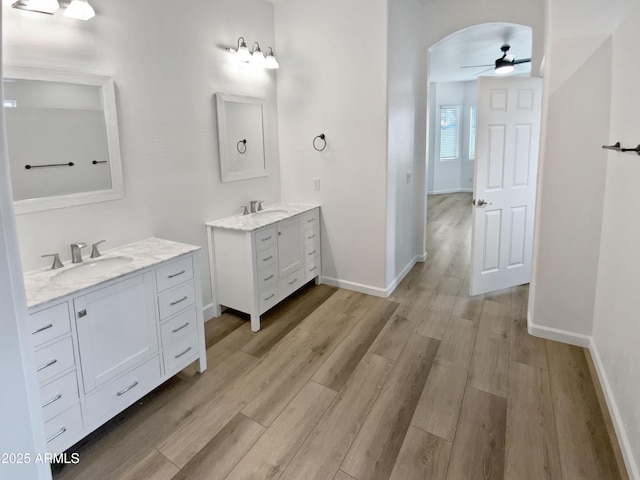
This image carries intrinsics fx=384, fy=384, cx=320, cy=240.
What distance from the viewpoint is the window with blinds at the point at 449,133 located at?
9.69 metres

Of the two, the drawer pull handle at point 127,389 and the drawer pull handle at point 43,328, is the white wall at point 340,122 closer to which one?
the drawer pull handle at point 127,389

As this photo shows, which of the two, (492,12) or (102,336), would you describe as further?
(492,12)

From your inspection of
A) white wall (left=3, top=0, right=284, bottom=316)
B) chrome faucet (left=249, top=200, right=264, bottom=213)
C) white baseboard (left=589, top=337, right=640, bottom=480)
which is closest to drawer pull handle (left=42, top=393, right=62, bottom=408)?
white wall (left=3, top=0, right=284, bottom=316)

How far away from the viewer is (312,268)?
12.5 feet

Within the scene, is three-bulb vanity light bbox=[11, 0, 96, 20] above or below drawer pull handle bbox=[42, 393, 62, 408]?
above

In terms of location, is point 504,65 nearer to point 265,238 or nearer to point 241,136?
point 241,136

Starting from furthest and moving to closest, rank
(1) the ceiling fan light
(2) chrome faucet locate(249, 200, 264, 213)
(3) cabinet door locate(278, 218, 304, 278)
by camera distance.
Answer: (1) the ceiling fan light → (2) chrome faucet locate(249, 200, 264, 213) → (3) cabinet door locate(278, 218, 304, 278)

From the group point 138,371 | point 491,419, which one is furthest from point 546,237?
point 138,371

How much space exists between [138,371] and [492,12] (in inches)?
170

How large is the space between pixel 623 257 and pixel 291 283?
2.37m

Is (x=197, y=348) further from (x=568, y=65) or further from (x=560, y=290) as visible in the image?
(x=568, y=65)

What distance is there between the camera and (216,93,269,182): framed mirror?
125 inches

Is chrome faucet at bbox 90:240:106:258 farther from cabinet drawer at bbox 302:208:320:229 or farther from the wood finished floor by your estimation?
cabinet drawer at bbox 302:208:320:229

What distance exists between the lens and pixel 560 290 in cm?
277
